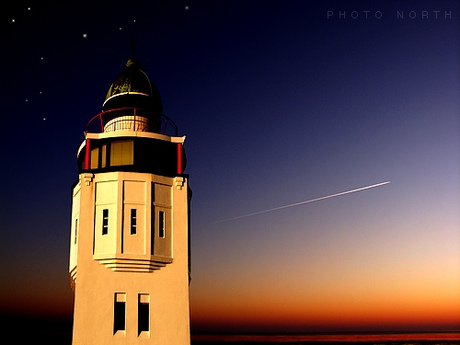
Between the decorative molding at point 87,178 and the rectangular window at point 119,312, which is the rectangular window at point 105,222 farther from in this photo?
the rectangular window at point 119,312

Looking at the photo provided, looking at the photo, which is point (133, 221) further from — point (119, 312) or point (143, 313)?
point (143, 313)

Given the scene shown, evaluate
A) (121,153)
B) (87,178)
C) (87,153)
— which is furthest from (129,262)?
(87,153)

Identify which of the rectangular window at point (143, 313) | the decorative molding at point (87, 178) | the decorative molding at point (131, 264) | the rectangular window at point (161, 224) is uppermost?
the decorative molding at point (87, 178)

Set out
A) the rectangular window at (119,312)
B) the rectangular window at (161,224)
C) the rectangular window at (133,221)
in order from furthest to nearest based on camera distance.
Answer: the rectangular window at (161,224) < the rectangular window at (133,221) < the rectangular window at (119,312)

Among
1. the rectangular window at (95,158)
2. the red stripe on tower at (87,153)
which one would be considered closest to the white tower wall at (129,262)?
the red stripe on tower at (87,153)

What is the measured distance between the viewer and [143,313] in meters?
31.0

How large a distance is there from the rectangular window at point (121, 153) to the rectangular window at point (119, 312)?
8.23 m

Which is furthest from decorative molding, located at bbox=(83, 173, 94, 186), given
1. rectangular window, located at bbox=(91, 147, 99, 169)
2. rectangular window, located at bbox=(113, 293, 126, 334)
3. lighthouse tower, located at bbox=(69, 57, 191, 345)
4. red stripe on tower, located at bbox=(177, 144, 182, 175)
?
rectangular window, located at bbox=(113, 293, 126, 334)

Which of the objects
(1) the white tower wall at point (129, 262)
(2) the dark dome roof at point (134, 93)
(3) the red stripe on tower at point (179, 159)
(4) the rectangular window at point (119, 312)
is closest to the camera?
(1) the white tower wall at point (129, 262)

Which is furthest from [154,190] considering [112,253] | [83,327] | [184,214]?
[83,327]

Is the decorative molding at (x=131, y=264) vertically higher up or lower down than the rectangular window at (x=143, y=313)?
higher up

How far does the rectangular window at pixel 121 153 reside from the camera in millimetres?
33219

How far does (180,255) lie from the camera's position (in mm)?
32438

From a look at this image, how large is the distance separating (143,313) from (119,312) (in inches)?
55.2
